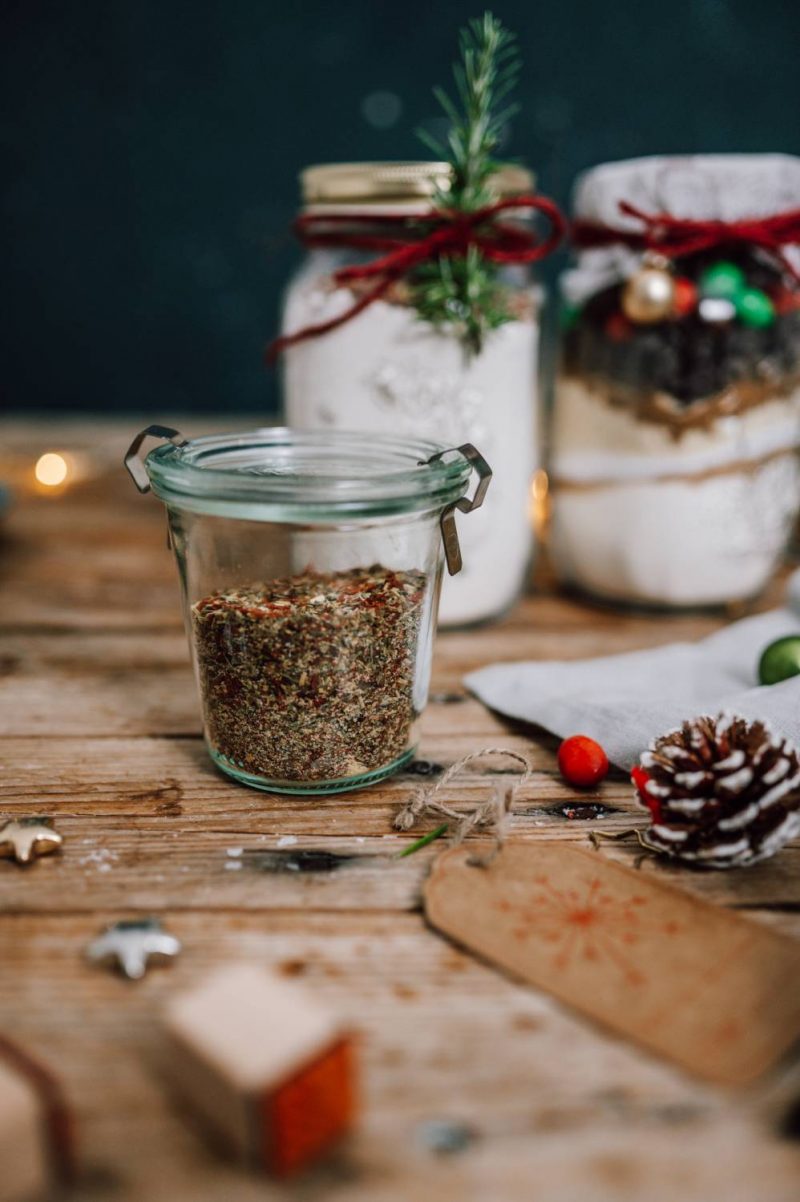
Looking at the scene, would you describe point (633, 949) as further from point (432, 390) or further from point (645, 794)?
point (432, 390)

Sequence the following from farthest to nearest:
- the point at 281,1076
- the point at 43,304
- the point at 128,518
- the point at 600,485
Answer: the point at 43,304, the point at 128,518, the point at 600,485, the point at 281,1076

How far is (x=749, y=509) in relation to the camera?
39.5 inches

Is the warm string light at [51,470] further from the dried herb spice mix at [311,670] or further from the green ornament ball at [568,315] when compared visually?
the dried herb spice mix at [311,670]

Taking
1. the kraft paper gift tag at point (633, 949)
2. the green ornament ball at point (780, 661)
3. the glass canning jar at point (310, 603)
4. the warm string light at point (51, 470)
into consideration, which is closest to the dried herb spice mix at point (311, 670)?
the glass canning jar at point (310, 603)

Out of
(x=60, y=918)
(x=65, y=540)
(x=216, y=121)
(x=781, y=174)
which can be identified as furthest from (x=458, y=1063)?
(x=216, y=121)

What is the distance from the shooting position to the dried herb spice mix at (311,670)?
0.64 meters

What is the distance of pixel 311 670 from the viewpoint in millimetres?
638

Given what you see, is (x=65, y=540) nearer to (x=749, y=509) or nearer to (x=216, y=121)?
(x=216, y=121)

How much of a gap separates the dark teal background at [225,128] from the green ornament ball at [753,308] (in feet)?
1.59

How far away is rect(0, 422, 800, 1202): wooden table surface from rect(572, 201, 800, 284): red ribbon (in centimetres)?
40

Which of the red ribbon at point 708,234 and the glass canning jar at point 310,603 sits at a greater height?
the red ribbon at point 708,234

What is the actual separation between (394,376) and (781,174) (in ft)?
1.31

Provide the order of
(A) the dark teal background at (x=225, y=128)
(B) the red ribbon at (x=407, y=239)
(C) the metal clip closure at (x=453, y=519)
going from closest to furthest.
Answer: (C) the metal clip closure at (x=453, y=519) → (B) the red ribbon at (x=407, y=239) → (A) the dark teal background at (x=225, y=128)

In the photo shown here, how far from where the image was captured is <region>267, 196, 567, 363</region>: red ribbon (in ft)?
2.88
